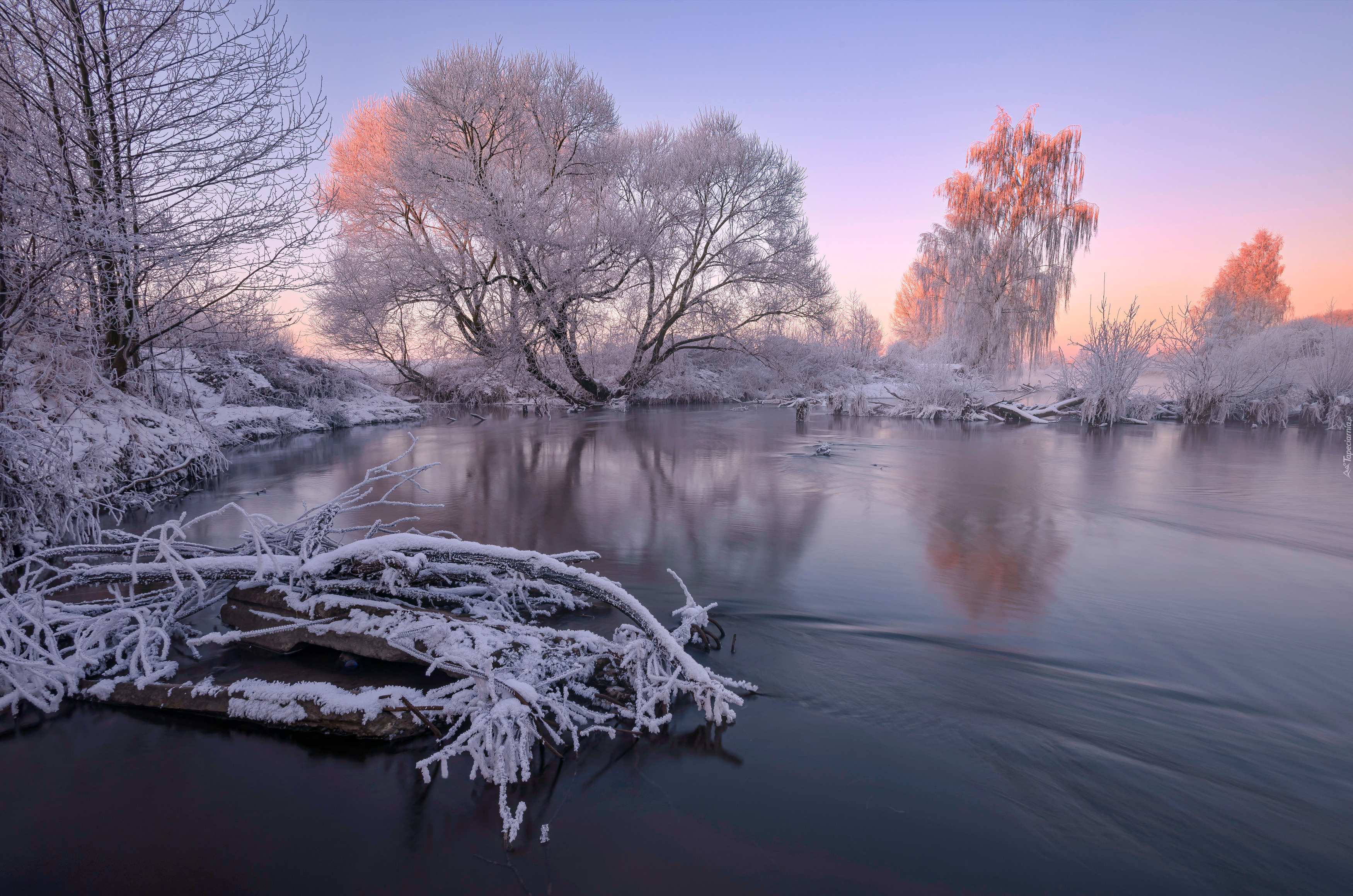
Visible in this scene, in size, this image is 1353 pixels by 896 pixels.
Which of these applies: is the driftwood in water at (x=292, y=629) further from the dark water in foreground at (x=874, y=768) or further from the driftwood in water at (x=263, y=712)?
the dark water in foreground at (x=874, y=768)

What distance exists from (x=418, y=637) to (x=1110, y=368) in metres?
18.0

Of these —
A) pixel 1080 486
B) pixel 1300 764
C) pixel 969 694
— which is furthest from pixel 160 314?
pixel 1080 486

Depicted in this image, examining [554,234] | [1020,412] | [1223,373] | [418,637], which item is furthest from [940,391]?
[418,637]

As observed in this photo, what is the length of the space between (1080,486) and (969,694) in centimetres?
642

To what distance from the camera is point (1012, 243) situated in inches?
837

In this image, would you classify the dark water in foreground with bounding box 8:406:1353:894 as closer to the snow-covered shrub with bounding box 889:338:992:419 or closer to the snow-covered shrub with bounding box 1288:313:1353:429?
the snow-covered shrub with bounding box 889:338:992:419

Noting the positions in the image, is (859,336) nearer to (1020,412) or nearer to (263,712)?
(1020,412)

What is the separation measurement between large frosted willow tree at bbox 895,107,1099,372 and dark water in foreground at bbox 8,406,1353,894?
730 inches

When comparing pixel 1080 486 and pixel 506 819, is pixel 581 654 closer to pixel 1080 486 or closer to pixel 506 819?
pixel 506 819

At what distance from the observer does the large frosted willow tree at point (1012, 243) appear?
2083 centimetres

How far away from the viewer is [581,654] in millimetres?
→ 2336

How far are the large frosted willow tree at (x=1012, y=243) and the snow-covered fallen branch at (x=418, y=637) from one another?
2253cm

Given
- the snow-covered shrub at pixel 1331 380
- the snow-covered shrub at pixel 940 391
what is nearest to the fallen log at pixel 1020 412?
the snow-covered shrub at pixel 940 391

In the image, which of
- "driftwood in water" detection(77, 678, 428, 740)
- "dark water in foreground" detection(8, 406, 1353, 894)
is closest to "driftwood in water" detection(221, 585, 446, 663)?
"driftwood in water" detection(77, 678, 428, 740)
